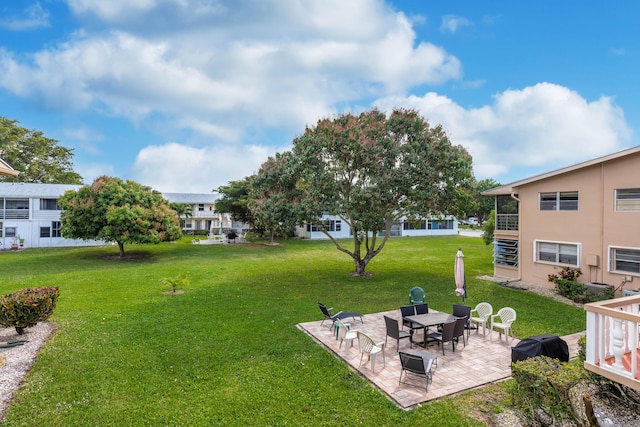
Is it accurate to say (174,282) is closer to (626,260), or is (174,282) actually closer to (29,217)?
Answer: (626,260)

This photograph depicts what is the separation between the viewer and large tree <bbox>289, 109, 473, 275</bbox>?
1650cm

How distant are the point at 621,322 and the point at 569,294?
11.3 meters

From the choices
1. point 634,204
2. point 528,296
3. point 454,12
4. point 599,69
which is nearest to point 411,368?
point 528,296

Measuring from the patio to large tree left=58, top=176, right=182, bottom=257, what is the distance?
19763 mm

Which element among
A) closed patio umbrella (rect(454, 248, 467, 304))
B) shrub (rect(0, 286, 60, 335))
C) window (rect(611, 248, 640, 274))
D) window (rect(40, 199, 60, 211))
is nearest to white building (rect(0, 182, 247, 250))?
window (rect(40, 199, 60, 211))

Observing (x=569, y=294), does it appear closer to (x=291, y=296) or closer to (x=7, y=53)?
(x=291, y=296)

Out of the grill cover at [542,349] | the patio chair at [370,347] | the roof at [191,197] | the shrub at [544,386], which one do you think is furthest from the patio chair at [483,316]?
the roof at [191,197]

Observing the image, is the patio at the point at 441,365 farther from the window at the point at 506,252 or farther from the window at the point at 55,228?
the window at the point at 55,228

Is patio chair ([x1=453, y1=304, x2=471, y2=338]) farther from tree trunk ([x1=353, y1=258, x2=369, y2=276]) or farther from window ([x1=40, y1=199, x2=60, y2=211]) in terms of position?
window ([x1=40, y1=199, x2=60, y2=211])

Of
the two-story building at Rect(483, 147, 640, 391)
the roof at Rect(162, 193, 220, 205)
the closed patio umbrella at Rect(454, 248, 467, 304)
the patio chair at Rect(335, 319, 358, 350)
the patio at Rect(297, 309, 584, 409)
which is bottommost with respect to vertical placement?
the patio at Rect(297, 309, 584, 409)

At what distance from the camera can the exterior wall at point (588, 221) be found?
43.4 feet

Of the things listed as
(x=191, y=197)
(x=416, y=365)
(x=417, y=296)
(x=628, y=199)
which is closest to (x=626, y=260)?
(x=628, y=199)

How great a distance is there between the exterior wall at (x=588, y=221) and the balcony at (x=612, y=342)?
11.1 metres

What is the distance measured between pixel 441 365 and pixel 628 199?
11.4 m
